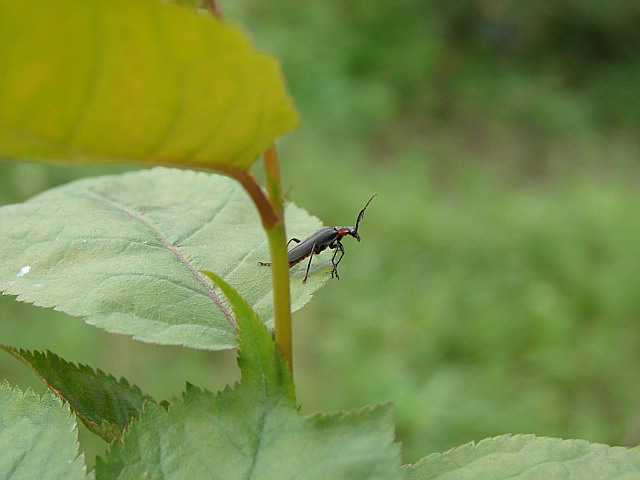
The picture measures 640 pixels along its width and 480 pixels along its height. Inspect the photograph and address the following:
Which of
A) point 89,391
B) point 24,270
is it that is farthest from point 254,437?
point 24,270

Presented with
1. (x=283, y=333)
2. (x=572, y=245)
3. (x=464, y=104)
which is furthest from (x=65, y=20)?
(x=464, y=104)

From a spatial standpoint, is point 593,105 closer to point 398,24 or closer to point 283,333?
point 398,24

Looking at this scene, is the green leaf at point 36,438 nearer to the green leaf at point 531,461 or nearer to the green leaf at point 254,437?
the green leaf at point 254,437

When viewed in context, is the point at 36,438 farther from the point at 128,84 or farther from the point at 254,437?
the point at 128,84

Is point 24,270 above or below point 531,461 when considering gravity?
above

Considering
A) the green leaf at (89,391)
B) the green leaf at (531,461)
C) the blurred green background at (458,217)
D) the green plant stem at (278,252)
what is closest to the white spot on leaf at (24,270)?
the green leaf at (89,391)

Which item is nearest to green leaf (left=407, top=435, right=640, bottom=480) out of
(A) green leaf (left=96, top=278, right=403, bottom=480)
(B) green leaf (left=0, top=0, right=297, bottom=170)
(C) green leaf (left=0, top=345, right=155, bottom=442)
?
(A) green leaf (left=96, top=278, right=403, bottom=480)

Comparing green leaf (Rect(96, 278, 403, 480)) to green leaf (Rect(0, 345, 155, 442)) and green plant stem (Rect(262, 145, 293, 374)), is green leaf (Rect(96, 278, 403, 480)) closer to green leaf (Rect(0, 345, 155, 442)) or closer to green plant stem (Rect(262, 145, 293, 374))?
green plant stem (Rect(262, 145, 293, 374))

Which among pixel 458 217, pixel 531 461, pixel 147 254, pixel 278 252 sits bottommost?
pixel 531 461
